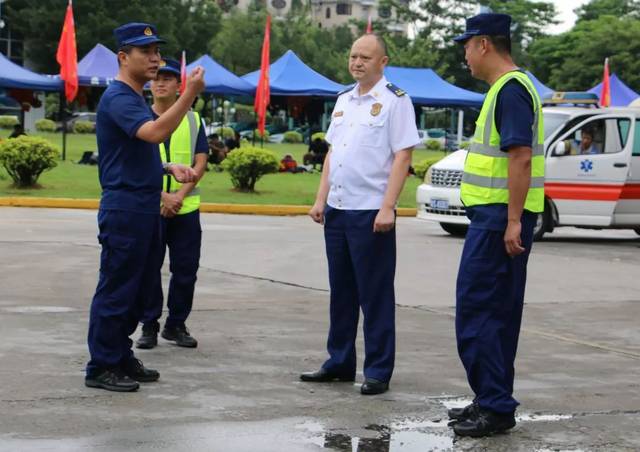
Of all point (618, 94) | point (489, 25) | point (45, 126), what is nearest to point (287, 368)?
point (489, 25)

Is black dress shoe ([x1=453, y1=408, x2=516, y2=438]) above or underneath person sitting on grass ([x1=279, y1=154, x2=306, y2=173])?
above

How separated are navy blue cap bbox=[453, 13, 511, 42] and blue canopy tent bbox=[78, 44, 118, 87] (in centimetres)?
2866

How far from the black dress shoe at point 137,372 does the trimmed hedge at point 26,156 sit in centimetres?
1554

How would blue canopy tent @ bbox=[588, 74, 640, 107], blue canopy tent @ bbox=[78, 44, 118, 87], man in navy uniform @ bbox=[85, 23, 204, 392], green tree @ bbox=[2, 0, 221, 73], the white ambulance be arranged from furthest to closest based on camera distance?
1. green tree @ bbox=[2, 0, 221, 73]
2. blue canopy tent @ bbox=[588, 74, 640, 107]
3. blue canopy tent @ bbox=[78, 44, 118, 87]
4. the white ambulance
5. man in navy uniform @ bbox=[85, 23, 204, 392]

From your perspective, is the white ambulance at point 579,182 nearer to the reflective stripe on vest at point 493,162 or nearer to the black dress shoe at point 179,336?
the black dress shoe at point 179,336

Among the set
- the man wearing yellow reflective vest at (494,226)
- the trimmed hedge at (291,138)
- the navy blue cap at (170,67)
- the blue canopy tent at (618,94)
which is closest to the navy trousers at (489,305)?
the man wearing yellow reflective vest at (494,226)

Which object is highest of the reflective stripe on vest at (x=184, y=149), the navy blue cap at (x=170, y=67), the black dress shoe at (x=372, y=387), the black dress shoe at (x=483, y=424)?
the navy blue cap at (x=170, y=67)

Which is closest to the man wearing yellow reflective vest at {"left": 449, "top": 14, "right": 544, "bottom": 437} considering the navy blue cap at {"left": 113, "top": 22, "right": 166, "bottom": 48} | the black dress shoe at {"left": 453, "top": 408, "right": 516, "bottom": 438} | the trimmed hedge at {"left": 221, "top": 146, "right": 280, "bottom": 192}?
the black dress shoe at {"left": 453, "top": 408, "right": 516, "bottom": 438}

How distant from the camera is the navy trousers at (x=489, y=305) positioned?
557 cm

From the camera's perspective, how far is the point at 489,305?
219 inches

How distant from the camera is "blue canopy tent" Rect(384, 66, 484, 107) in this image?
3641cm

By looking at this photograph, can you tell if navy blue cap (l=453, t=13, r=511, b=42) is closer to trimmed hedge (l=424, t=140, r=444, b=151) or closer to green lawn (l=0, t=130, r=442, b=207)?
green lawn (l=0, t=130, r=442, b=207)

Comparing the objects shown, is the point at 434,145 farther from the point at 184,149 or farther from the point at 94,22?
the point at 184,149

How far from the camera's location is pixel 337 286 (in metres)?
6.69
